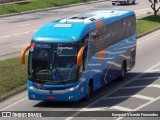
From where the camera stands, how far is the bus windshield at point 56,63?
20.0 m

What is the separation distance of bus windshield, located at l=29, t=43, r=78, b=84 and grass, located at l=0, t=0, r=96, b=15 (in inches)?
1475

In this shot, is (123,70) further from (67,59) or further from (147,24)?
(147,24)

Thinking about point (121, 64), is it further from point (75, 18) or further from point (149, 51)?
point (149, 51)

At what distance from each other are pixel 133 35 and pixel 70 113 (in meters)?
9.55

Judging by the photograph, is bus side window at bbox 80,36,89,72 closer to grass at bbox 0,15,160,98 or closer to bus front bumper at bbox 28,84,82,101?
bus front bumper at bbox 28,84,82,101

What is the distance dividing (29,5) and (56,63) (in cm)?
4374

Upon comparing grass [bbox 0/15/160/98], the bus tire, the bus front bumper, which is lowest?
grass [bbox 0/15/160/98]

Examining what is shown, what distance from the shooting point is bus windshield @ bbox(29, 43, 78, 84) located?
65.6 ft

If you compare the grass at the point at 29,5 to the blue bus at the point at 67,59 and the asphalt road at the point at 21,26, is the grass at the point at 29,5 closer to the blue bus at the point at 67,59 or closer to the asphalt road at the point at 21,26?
the asphalt road at the point at 21,26

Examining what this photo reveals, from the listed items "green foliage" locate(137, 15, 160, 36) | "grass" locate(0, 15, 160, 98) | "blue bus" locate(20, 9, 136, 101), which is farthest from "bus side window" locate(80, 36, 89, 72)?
"green foliage" locate(137, 15, 160, 36)

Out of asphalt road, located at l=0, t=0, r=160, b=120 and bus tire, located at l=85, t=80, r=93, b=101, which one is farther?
bus tire, located at l=85, t=80, r=93, b=101

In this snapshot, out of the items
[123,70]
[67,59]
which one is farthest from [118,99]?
[123,70]

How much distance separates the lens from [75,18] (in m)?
22.3

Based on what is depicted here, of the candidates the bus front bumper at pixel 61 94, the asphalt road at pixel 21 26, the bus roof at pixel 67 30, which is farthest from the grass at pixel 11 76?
the asphalt road at pixel 21 26
